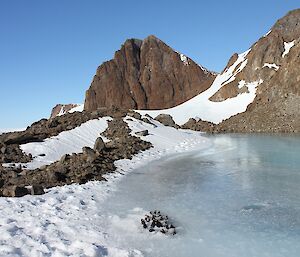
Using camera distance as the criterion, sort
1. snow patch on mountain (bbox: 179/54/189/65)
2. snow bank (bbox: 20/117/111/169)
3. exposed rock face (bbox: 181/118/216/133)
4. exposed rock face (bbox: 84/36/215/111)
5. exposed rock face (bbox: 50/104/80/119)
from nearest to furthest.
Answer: snow bank (bbox: 20/117/111/169), exposed rock face (bbox: 181/118/216/133), exposed rock face (bbox: 84/36/215/111), snow patch on mountain (bbox: 179/54/189/65), exposed rock face (bbox: 50/104/80/119)

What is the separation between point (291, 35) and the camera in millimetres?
69938

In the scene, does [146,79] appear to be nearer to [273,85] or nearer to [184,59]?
[184,59]

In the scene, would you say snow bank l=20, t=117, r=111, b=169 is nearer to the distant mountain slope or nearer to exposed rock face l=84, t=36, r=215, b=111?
the distant mountain slope

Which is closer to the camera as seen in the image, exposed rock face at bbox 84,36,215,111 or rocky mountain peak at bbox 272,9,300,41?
rocky mountain peak at bbox 272,9,300,41

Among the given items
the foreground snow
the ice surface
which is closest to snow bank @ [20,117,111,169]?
the foreground snow

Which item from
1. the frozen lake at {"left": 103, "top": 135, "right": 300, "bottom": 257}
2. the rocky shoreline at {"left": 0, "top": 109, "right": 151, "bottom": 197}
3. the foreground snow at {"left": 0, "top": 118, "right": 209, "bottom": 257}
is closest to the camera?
the foreground snow at {"left": 0, "top": 118, "right": 209, "bottom": 257}

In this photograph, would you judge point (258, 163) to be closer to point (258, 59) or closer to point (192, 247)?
point (192, 247)

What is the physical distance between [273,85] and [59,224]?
2096 inches

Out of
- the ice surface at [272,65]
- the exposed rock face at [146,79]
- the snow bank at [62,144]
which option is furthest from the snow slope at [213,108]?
the snow bank at [62,144]

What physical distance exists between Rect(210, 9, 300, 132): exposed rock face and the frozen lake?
3394 cm

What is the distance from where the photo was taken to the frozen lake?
7.50 meters

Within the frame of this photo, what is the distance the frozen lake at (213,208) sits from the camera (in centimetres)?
750

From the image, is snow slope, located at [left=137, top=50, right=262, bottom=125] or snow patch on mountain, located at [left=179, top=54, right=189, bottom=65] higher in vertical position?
snow patch on mountain, located at [left=179, top=54, right=189, bottom=65]

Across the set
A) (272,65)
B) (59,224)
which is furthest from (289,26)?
(59,224)
